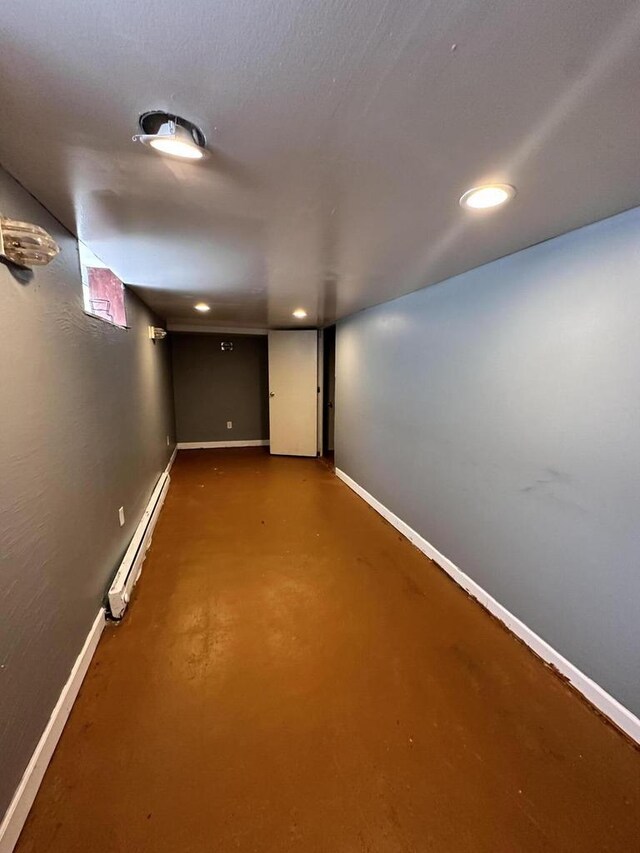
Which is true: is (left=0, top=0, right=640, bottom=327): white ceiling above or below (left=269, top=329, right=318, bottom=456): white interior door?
above

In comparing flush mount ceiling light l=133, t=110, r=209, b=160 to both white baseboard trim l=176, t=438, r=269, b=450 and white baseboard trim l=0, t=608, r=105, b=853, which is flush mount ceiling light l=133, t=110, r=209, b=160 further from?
white baseboard trim l=176, t=438, r=269, b=450

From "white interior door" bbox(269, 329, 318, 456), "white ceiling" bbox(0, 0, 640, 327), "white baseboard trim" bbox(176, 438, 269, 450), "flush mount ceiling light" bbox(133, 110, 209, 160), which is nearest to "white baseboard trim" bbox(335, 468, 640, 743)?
"white ceiling" bbox(0, 0, 640, 327)

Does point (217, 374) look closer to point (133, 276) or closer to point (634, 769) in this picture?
point (133, 276)

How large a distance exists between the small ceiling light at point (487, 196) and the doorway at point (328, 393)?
4.23 metres

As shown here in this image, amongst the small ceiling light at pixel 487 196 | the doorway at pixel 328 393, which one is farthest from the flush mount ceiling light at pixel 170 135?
the doorway at pixel 328 393

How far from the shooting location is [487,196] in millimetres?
1180

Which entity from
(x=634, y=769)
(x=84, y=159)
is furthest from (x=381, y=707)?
(x=84, y=159)

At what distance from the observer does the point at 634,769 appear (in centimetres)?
125

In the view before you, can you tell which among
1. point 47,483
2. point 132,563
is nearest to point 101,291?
point 47,483

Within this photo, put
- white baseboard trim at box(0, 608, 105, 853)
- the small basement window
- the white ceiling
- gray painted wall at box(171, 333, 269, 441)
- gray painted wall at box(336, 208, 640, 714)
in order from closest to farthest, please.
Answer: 1. the white ceiling
2. white baseboard trim at box(0, 608, 105, 853)
3. gray painted wall at box(336, 208, 640, 714)
4. the small basement window
5. gray painted wall at box(171, 333, 269, 441)

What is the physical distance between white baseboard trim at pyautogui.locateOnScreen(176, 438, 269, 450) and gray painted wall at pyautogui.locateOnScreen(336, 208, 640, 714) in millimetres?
3799

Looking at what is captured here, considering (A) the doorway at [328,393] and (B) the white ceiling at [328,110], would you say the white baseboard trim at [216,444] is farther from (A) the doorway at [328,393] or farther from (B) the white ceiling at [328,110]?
(B) the white ceiling at [328,110]

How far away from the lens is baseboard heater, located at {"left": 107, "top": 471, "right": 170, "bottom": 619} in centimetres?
187

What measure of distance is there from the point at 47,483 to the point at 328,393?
4674 mm
